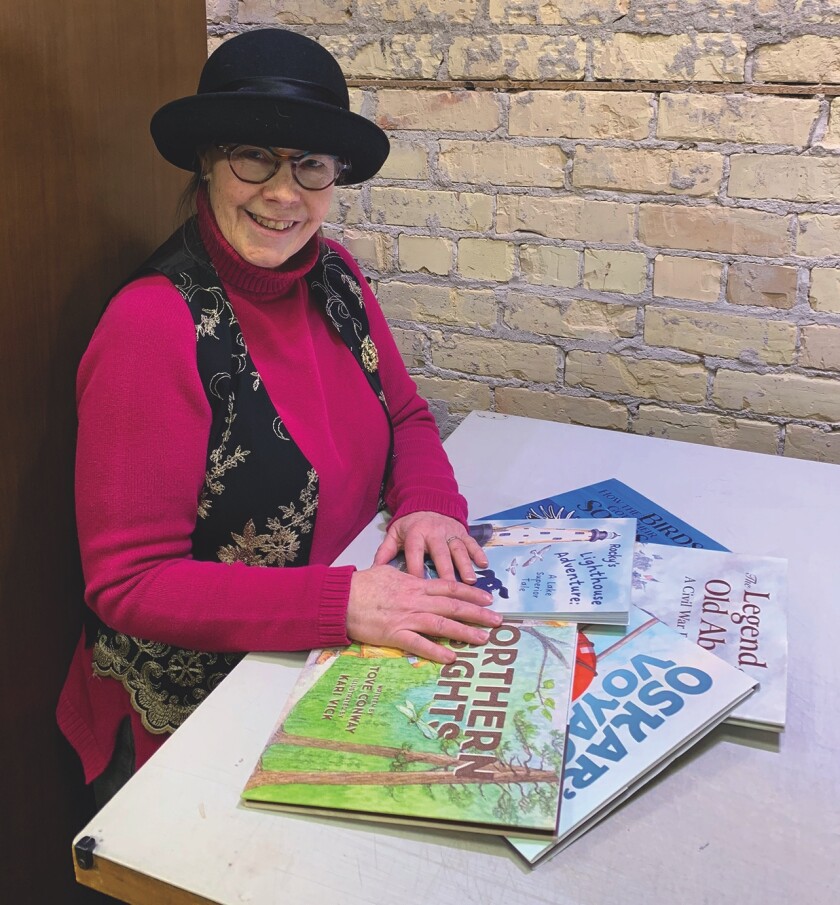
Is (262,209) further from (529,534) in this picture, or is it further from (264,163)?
(529,534)

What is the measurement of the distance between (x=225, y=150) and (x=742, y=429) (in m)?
1.10

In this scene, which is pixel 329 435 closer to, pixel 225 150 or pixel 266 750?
pixel 225 150

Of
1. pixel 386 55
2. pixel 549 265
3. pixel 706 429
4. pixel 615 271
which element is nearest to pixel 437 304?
pixel 549 265

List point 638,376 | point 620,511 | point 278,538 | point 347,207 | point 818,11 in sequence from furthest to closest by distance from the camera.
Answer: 1. point 347,207
2. point 638,376
3. point 818,11
4. point 620,511
5. point 278,538

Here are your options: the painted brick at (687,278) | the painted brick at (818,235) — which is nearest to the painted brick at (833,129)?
the painted brick at (818,235)

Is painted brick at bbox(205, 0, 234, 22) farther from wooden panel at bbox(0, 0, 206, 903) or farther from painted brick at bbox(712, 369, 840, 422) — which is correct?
painted brick at bbox(712, 369, 840, 422)

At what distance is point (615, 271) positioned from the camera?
1.68 meters

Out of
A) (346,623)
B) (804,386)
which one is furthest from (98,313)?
(804,386)

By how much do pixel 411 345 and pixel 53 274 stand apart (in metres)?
0.91

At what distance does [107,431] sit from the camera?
0.99 metres

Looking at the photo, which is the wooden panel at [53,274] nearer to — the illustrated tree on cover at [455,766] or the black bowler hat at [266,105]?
the black bowler hat at [266,105]

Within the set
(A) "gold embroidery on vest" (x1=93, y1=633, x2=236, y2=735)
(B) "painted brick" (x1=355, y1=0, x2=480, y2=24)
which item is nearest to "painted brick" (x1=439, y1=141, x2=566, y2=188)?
(B) "painted brick" (x1=355, y1=0, x2=480, y2=24)

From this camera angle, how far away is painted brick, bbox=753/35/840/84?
142cm

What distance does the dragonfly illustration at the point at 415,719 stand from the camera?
0.81 m
